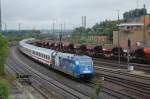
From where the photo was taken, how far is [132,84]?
32250 mm

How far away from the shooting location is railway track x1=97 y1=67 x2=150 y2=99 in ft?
92.8

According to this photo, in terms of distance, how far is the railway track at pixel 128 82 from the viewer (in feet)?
92.8

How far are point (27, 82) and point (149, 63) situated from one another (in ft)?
57.6

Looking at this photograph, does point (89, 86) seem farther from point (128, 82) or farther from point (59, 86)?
point (128, 82)

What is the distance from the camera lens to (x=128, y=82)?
110 feet

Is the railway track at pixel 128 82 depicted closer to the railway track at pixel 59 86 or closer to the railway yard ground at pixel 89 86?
the railway yard ground at pixel 89 86

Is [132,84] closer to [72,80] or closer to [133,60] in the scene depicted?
[72,80]

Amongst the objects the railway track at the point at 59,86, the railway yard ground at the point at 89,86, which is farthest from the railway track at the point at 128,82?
the railway track at the point at 59,86

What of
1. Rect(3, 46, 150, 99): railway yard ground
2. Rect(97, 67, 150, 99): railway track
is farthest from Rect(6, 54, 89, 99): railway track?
Rect(97, 67, 150, 99): railway track

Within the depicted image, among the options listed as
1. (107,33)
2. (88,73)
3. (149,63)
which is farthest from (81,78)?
(107,33)

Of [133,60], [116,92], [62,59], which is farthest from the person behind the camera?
[133,60]

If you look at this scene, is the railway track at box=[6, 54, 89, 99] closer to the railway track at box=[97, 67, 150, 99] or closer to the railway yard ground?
the railway yard ground

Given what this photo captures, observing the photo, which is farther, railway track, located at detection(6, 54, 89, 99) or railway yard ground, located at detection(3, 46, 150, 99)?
railway track, located at detection(6, 54, 89, 99)

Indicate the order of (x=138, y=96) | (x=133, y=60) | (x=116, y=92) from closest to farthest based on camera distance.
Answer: (x=138, y=96)
(x=116, y=92)
(x=133, y=60)
